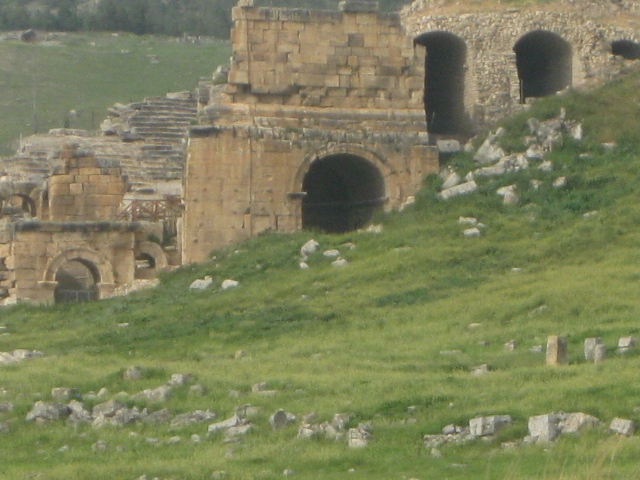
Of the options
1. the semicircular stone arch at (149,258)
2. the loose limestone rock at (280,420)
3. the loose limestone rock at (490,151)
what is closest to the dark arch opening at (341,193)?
the loose limestone rock at (490,151)

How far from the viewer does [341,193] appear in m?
37.9

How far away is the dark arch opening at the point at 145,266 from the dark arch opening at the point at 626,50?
9738 millimetres

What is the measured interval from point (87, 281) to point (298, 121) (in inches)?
192

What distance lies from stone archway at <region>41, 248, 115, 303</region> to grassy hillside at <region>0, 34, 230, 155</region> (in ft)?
81.6

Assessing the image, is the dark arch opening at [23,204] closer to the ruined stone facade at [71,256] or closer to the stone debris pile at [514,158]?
the ruined stone facade at [71,256]

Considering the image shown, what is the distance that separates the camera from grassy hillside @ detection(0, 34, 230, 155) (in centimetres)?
6545

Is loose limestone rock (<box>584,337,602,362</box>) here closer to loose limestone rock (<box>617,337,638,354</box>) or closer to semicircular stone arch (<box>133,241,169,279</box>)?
loose limestone rock (<box>617,337,638,354</box>)

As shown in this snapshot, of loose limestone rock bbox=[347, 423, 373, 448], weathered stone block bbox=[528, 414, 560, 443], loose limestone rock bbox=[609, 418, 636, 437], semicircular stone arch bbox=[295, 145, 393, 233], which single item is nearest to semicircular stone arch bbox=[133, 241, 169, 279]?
semicircular stone arch bbox=[295, 145, 393, 233]

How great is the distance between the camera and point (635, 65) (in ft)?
122

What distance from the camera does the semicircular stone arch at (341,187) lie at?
1395 inches

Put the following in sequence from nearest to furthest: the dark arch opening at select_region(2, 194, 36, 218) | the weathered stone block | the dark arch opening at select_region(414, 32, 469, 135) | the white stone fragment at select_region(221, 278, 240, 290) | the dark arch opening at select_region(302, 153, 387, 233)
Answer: the weathered stone block
the white stone fragment at select_region(221, 278, 240, 290)
the dark arch opening at select_region(302, 153, 387, 233)
the dark arch opening at select_region(414, 32, 469, 135)
the dark arch opening at select_region(2, 194, 36, 218)

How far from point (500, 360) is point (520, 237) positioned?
7.16 metres

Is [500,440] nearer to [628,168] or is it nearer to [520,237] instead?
[520,237]

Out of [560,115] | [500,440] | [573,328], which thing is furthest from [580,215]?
[500,440]
